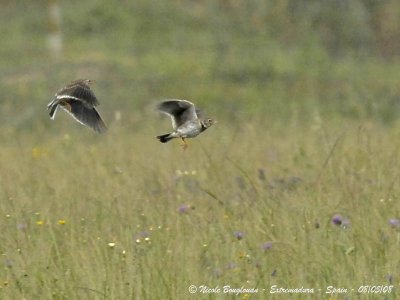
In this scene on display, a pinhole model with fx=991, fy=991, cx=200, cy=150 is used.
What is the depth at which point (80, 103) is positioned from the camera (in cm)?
528

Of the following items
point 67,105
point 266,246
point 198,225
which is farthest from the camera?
point 67,105

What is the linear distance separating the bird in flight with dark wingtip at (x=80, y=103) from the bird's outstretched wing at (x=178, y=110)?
0.56m

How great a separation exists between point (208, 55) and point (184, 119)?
12.2 meters

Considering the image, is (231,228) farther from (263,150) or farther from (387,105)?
(387,105)

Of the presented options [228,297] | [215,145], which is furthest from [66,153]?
[228,297]

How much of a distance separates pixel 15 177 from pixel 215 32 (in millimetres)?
12039

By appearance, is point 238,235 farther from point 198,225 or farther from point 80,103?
point 80,103

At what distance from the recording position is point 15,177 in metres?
6.34

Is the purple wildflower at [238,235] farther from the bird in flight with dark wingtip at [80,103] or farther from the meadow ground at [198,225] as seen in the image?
the bird in flight with dark wingtip at [80,103]

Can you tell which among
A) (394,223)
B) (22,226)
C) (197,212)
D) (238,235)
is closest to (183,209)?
(197,212)

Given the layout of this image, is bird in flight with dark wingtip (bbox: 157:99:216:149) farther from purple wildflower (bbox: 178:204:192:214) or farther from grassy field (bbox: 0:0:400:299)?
purple wildflower (bbox: 178:204:192:214)

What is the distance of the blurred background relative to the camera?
1405cm

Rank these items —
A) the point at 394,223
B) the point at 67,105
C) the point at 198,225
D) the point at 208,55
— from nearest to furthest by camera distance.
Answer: the point at 394,223 < the point at 198,225 < the point at 67,105 < the point at 208,55

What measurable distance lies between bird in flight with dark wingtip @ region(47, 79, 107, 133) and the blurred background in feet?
22.5
